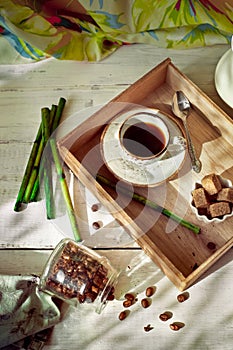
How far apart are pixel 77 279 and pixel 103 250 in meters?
0.11

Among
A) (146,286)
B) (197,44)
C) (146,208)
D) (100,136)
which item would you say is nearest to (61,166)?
(100,136)

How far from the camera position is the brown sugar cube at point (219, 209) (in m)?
1.20

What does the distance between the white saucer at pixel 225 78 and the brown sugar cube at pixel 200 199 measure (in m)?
0.22

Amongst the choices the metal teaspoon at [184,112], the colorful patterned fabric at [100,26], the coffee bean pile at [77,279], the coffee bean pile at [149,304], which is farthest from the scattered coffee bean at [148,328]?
the colorful patterned fabric at [100,26]

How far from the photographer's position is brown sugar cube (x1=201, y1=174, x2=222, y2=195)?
121 centimetres

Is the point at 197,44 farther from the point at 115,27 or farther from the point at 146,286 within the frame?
the point at 146,286

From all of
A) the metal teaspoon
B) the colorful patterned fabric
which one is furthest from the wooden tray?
the colorful patterned fabric

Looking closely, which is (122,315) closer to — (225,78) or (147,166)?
(147,166)

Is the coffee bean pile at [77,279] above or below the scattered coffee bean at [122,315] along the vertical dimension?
above

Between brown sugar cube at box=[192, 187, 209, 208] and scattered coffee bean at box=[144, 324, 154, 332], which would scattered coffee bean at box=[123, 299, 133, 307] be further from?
brown sugar cube at box=[192, 187, 209, 208]

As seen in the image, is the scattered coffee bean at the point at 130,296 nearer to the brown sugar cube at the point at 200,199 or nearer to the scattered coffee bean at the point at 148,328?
the scattered coffee bean at the point at 148,328

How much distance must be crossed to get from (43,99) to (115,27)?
234 mm

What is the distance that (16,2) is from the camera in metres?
1.33

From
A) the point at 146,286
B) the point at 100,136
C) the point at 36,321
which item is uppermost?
the point at 100,136
